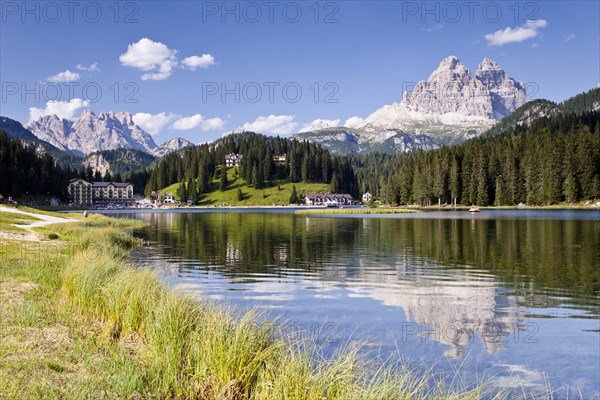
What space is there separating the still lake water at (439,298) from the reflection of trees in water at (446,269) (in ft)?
0.30

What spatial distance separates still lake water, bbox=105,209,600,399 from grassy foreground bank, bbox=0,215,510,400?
116 inches

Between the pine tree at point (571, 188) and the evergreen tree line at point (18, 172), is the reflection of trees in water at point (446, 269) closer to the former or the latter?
the pine tree at point (571, 188)

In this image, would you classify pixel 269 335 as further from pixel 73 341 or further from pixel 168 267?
pixel 168 267

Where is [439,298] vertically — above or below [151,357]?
below

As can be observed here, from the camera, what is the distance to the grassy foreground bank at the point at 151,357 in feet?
29.4

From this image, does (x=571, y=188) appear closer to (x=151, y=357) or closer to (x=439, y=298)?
(x=439, y=298)

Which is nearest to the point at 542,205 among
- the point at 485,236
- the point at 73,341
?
the point at 485,236

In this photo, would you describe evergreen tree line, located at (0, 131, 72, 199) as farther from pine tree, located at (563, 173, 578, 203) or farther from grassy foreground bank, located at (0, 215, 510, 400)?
pine tree, located at (563, 173, 578, 203)

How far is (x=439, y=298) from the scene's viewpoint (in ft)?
79.8

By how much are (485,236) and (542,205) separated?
122335 mm

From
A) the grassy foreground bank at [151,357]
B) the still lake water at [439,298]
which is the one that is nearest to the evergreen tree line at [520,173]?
the still lake water at [439,298]

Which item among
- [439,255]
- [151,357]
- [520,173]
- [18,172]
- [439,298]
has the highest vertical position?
[18,172]

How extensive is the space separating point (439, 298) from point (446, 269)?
37.1ft

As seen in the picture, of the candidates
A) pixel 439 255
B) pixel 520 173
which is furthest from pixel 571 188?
pixel 439 255
